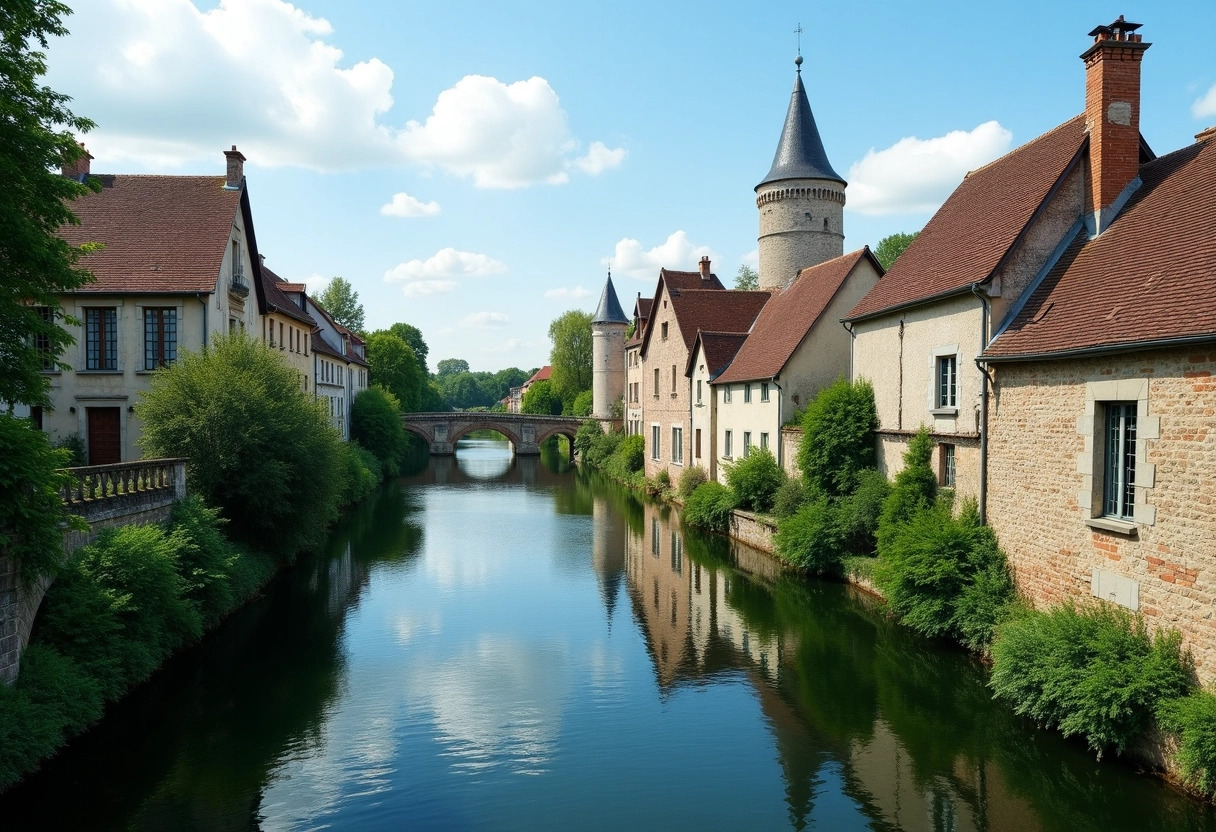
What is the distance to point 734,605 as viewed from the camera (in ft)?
55.0

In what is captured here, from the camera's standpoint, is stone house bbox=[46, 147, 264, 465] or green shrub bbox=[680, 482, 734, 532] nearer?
stone house bbox=[46, 147, 264, 465]

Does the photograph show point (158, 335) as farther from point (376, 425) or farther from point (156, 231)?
point (376, 425)

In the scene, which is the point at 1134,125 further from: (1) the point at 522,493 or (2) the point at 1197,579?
(1) the point at 522,493

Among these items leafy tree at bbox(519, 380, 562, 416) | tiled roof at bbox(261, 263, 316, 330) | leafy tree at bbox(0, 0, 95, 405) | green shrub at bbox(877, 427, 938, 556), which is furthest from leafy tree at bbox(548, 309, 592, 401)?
leafy tree at bbox(0, 0, 95, 405)

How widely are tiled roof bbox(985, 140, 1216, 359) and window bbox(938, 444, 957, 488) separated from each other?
2617 mm

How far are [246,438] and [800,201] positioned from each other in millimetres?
26698

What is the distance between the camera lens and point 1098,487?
1048 centimetres

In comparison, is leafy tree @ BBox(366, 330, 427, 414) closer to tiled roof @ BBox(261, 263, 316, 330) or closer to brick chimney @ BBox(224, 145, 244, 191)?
tiled roof @ BBox(261, 263, 316, 330)

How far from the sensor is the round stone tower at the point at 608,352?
55.6 m

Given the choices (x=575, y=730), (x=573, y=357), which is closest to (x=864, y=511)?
(x=575, y=730)

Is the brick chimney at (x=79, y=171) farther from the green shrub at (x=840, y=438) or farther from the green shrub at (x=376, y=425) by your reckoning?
the green shrub at (x=376, y=425)

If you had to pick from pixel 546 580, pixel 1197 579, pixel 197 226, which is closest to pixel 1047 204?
pixel 1197 579

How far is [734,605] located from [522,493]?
22.5 metres

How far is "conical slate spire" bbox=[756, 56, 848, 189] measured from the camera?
1410 inches
